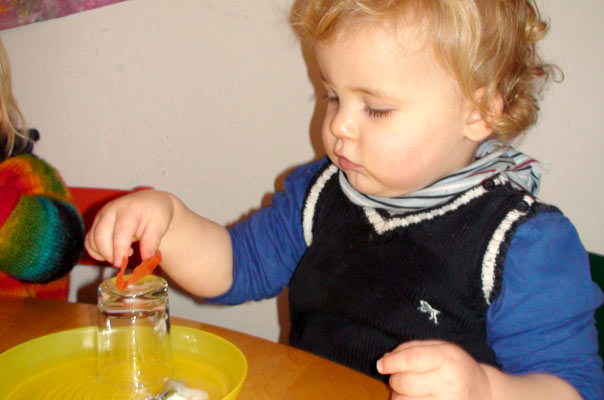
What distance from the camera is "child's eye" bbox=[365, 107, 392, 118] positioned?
0.67 meters

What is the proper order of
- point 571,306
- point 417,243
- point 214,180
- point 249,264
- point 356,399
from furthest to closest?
point 214,180 → point 249,264 → point 417,243 → point 571,306 → point 356,399

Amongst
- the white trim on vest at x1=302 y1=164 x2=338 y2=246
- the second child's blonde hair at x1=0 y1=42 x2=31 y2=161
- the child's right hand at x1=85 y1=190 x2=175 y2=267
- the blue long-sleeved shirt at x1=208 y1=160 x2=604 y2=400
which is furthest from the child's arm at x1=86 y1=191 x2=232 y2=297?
the second child's blonde hair at x1=0 y1=42 x2=31 y2=161

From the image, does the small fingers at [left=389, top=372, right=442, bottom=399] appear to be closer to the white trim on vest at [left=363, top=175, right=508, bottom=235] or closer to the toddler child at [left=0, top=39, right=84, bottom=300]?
the white trim on vest at [left=363, top=175, right=508, bottom=235]

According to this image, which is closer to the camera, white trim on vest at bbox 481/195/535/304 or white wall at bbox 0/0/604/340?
white trim on vest at bbox 481/195/535/304

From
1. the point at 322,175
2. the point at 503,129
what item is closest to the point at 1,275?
the point at 322,175

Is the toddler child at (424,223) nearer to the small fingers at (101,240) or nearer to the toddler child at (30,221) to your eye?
the small fingers at (101,240)

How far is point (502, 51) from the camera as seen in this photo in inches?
27.7

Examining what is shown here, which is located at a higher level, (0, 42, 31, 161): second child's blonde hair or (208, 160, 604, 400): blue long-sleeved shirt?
(0, 42, 31, 161): second child's blonde hair

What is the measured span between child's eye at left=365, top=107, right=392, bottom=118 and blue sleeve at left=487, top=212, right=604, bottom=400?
0.21 metres

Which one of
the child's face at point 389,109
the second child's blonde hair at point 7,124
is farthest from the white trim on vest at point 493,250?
the second child's blonde hair at point 7,124

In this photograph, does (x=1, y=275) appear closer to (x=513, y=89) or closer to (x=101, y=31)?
(x=101, y=31)

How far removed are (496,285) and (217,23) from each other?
75cm

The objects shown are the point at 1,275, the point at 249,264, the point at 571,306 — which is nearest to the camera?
the point at 571,306

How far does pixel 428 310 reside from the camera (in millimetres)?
725
